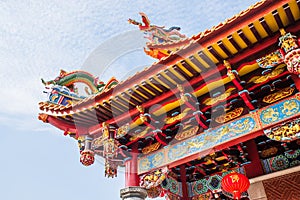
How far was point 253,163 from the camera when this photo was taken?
6.30 meters

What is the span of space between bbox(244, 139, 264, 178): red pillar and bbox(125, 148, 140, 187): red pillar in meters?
2.48

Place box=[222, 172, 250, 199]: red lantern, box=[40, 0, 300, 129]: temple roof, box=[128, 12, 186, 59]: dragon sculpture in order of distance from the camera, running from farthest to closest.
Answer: box=[128, 12, 186, 59]: dragon sculpture < box=[222, 172, 250, 199]: red lantern < box=[40, 0, 300, 129]: temple roof

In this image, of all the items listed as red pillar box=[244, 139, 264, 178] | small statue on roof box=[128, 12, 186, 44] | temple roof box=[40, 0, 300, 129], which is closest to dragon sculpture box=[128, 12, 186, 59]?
small statue on roof box=[128, 12, 186, 44]

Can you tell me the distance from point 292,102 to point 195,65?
172 cm

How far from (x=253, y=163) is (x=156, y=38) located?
403 centimetres

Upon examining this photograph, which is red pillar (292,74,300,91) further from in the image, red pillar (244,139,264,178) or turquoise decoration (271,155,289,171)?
turquoise decoration (271,155,289,171)

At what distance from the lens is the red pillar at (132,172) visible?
6086 millimetres

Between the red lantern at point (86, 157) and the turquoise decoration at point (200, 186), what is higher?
the red lantern at point (86, 157)

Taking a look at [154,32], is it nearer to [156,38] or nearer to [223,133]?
[156,38]

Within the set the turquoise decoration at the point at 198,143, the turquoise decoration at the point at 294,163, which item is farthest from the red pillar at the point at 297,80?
the turquoise decoration at the point at 294,163

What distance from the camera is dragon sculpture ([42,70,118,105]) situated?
711 cm

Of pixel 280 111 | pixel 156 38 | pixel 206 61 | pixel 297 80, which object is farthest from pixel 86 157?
pixel 297 80

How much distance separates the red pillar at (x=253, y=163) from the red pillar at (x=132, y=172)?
8.12 feet

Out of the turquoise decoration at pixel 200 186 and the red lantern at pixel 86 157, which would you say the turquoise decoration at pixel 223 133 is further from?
the turquoise decoration at pixel 200 186
